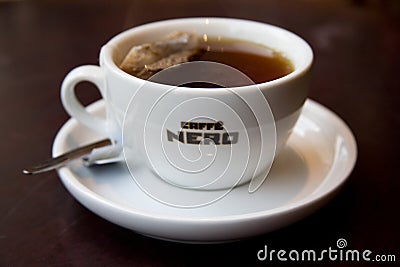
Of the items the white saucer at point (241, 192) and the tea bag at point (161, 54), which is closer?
the white saucer at point (241, 192)

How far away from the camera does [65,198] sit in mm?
771

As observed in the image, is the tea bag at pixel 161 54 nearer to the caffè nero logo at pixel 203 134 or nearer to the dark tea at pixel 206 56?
the dark tea at pixel 206 56

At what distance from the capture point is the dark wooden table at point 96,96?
67 cm

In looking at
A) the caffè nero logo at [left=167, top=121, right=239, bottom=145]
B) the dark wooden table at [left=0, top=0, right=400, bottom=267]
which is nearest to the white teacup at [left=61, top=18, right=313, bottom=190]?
the caffè nero logo at [left=167, top=121, right=239, bottom=145]

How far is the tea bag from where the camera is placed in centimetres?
78

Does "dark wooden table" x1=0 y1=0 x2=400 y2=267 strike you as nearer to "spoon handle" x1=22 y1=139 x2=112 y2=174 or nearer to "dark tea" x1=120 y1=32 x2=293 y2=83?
"spoon handle" x1=22 y1=139 x2=112 y2=174

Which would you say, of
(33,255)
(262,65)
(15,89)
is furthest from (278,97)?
(15,89)

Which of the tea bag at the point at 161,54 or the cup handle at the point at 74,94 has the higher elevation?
the tea bag at the point at 161,54

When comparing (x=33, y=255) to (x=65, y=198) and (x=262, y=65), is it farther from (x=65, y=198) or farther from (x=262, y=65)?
(x=262, y=65)

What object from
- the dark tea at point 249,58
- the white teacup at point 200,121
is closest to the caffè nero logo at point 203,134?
the white teacup at point 200,121

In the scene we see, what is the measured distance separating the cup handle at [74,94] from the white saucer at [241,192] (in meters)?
0.04

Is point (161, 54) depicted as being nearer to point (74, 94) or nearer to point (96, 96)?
point (74, 94)

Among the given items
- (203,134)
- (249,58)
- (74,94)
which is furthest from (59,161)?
(249,58)

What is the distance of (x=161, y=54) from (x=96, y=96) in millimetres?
310
